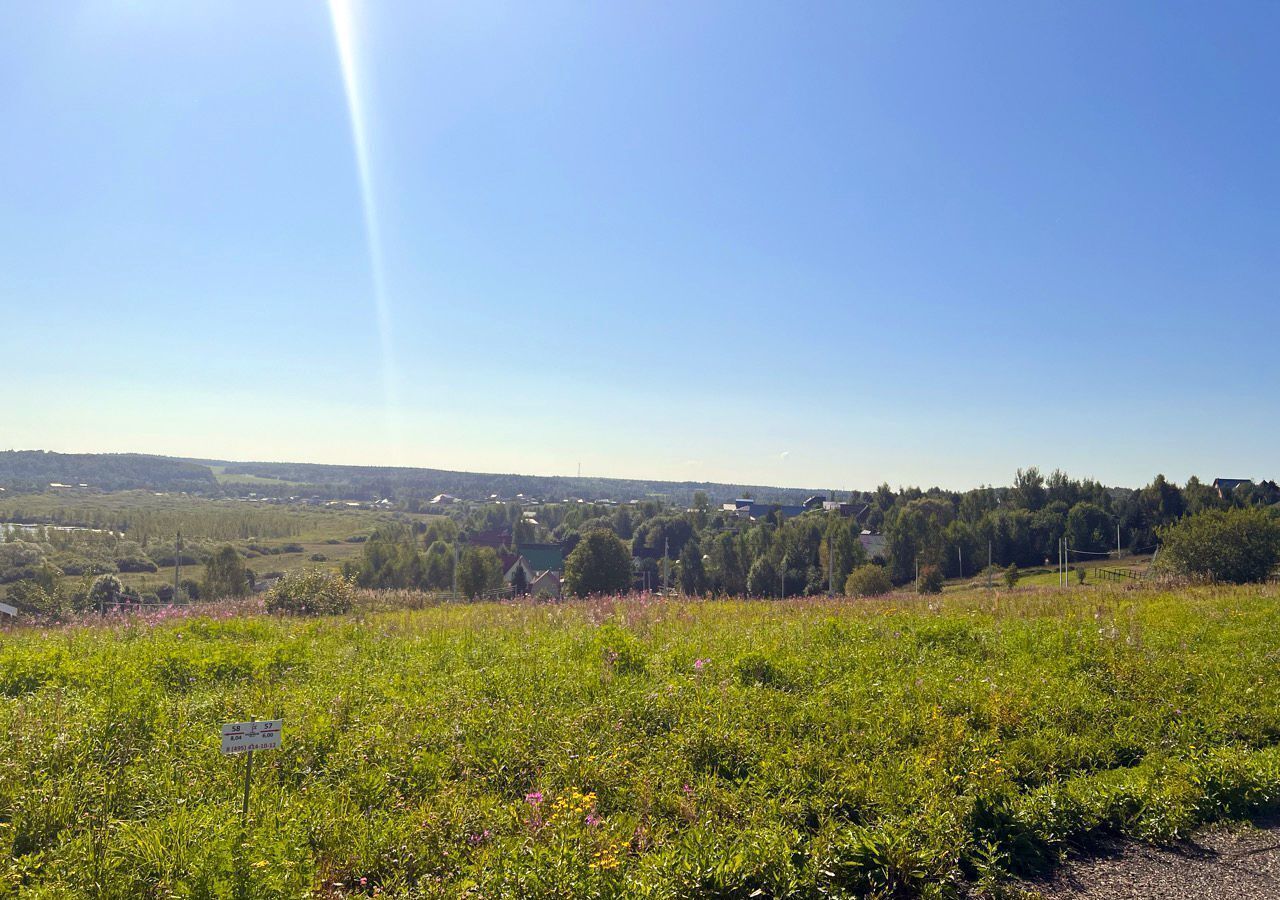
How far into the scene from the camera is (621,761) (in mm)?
→ 5500

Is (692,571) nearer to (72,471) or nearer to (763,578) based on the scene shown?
(763,578)

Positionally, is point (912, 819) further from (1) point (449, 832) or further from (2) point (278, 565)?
(2) point (278, 565)

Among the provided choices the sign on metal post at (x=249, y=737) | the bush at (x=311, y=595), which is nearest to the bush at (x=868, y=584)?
the bush at (x=311, y=595)

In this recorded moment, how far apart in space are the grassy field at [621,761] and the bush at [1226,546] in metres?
20.4

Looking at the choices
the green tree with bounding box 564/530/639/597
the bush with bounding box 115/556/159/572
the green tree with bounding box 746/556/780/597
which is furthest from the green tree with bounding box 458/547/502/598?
the bush with bounding box 115/556/159/572

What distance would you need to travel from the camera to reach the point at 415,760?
211 inches

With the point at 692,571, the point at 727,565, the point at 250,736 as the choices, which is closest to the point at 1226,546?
the point at 250,736

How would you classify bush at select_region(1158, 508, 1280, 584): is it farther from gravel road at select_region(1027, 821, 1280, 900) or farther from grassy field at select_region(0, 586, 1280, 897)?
gravel road at select_region(1027, 821, 1280, 900)

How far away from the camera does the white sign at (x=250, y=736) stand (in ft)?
13.9

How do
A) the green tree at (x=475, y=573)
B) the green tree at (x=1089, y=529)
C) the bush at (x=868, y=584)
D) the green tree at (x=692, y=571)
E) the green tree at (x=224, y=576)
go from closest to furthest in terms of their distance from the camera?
the green tree at (x=475, y=573)
the green tree at (x=224, y=576)
the bush at (x=868, y=584)
the green tree at (x=692, y=571)
the green tree at (x=1089, y=529)

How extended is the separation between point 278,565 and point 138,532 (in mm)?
24462

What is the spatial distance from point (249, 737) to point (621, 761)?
261 cm

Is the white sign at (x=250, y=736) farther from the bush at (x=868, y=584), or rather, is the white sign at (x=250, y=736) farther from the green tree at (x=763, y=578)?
the green tree at (x=763, y=578)

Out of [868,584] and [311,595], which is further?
[868,584]
